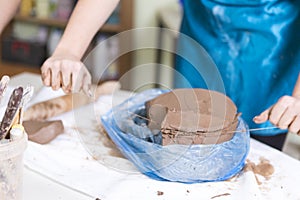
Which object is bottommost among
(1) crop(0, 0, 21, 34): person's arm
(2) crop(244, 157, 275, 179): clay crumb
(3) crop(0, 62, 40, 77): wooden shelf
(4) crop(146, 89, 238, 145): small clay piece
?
(3) crop(0, 62, 40, 77): wooden shelf

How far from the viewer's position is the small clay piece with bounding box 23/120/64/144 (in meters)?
0.97

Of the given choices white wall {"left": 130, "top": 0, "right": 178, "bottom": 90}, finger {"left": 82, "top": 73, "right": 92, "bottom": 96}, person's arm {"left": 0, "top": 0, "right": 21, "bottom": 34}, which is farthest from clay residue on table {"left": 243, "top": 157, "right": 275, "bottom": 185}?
white wall {"left": 130, "top": 0, "right": 178, "bottom": 90}

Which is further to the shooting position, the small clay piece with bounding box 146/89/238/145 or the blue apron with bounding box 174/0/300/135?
the blue apron with bounding box 174/0/300/135

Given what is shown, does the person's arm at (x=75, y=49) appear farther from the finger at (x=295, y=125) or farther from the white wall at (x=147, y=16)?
the white wall at (x=147, y=16)

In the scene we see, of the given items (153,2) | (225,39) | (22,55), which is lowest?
(22,55)

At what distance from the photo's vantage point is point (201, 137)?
0.84m

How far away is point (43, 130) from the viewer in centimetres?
98

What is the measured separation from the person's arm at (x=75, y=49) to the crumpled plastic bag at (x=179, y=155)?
0.13 metres

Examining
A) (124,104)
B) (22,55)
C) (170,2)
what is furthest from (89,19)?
(22,55)

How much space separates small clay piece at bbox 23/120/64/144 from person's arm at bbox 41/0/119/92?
0.34 ft

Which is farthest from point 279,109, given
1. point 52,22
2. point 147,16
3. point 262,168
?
point 52,22

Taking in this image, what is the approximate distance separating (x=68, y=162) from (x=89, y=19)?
316 mm

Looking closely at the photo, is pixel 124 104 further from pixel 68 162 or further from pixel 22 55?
pixel 22 55

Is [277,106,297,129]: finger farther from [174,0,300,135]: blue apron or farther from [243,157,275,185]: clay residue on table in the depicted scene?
[174,0,300,135]: blue apron
